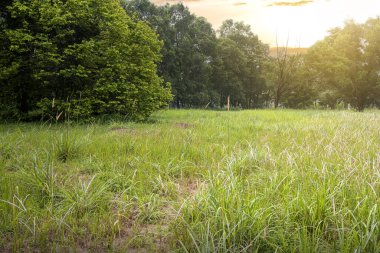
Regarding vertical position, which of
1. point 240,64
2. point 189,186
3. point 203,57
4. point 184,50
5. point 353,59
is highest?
point 184,50

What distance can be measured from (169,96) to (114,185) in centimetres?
1288

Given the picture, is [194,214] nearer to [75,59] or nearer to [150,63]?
[75,59]

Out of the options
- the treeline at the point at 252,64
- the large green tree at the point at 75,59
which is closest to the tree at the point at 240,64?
the treeline at the point at 252,64

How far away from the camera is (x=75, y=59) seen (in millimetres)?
13898

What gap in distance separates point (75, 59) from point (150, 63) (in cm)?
400

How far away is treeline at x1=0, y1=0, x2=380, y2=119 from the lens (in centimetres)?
1335

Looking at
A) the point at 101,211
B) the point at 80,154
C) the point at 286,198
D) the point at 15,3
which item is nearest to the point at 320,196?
the point at 286,198

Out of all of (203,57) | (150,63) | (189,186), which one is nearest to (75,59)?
(150,63)

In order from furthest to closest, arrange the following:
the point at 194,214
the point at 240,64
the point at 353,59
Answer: the point at 240,64, the point at 353,59, the point at 194,214

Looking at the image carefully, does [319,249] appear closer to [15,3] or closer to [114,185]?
[114,185]

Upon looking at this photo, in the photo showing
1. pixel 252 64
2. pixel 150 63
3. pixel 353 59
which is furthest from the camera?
pixel 252 64

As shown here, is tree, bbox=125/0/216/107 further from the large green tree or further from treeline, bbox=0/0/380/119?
the large green tree

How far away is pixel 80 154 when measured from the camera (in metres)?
6.09

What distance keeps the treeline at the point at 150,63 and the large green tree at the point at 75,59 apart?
56mm
